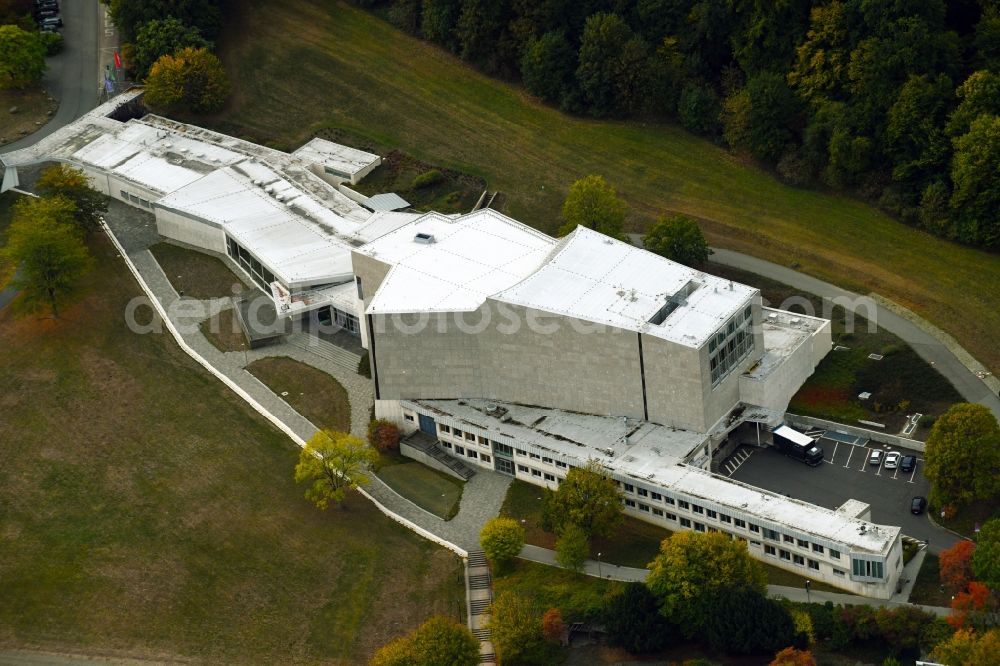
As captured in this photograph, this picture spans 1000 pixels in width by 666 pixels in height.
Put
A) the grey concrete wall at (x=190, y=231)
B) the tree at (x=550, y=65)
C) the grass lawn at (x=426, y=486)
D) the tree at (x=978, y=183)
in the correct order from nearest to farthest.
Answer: the grass lawn at (x=426, y=486)
the tree at (x=978, y=183)
the grey concrete wall at (x=190, y=231)
the tree at (x=550, y=65)


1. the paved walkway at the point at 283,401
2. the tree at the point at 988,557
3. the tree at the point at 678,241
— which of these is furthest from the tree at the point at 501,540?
the tree at the point at 678,241

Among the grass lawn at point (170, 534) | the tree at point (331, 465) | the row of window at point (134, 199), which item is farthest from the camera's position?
the row of window at point (134, 199)

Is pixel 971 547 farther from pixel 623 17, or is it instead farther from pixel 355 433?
pixel 623 17

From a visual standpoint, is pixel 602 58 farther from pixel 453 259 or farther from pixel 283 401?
pixel 283 401

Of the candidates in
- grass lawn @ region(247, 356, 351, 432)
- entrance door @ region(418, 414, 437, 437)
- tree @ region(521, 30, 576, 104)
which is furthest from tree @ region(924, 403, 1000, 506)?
tree @ region(521, 30, 576, 104)

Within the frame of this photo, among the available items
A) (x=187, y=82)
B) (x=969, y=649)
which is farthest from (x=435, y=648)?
(x=187, y=82)

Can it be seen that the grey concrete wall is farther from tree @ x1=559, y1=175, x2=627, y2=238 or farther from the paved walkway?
tree @ x1=559, y1=175, x2=627, y2=238

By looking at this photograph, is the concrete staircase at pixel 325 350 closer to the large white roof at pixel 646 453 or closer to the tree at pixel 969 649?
the large white roof at pixel 646 453
